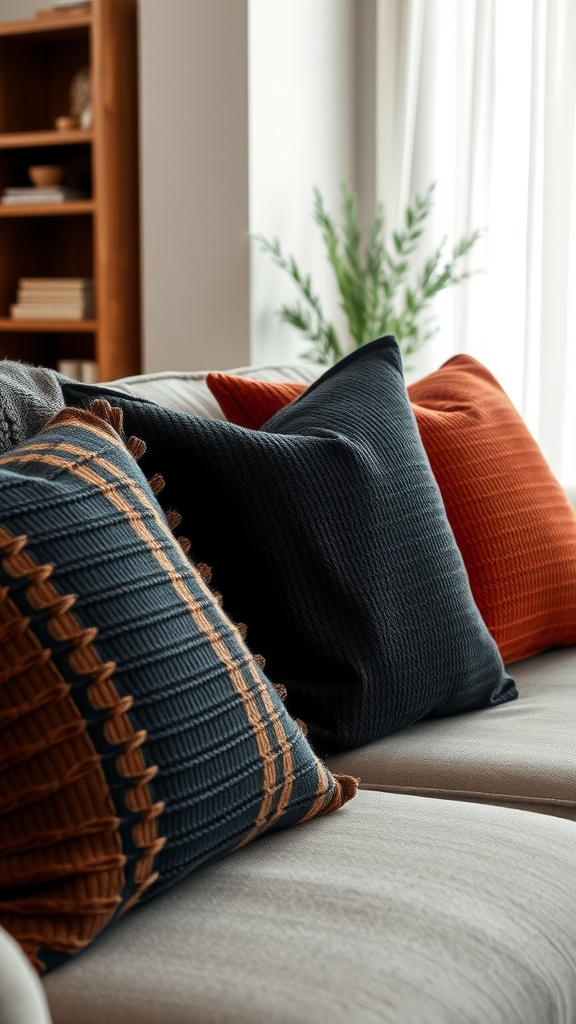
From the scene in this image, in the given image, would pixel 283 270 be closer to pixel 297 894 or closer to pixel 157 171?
pixel 157 171

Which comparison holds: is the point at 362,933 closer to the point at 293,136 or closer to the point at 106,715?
the point at 106,715

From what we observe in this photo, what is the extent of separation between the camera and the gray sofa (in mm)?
722

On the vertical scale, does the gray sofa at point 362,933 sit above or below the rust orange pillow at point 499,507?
below

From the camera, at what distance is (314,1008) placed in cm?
71

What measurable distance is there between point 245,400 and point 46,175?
2573 mm

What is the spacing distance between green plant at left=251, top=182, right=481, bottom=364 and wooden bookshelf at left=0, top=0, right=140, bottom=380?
20.2 inches

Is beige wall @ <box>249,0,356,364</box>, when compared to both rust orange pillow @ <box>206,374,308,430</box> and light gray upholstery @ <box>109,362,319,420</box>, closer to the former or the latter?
light gray upholstery @ <box>109,362,319,420</box>

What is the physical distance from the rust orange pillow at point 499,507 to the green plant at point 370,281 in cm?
161

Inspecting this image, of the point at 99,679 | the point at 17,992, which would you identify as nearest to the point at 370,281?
the point at 99,679

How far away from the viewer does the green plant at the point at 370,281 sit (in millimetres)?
3293

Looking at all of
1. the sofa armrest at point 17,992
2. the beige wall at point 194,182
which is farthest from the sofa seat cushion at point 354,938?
the beige wall at point 194,182

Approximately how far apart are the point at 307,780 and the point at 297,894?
119 mm

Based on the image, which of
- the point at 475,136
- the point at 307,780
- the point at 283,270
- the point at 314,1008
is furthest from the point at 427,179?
the point at 314,1008

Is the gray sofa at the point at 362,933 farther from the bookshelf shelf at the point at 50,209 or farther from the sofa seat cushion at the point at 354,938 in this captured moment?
the bookshelf shelf at the point at 50,209
